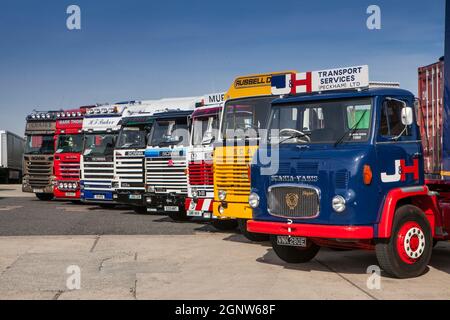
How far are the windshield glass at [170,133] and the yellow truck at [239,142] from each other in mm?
3731

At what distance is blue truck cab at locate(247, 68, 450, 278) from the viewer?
812cm

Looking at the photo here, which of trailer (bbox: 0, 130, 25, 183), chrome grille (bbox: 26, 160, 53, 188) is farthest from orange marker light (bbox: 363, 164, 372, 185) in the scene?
trailer (bbox: 0, 130, 25, 183)

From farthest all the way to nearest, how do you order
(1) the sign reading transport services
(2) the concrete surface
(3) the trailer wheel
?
(1) the sign reading transport services, (3) the trailer wheel, (2) the concrete surface

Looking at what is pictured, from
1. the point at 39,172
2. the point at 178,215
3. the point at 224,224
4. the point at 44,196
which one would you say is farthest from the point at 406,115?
the point at 44,196

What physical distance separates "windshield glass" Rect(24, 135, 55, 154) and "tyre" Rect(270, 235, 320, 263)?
15.6 metres

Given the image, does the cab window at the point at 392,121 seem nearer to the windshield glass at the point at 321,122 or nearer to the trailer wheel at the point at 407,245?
the windshield glass at the point at 321,122

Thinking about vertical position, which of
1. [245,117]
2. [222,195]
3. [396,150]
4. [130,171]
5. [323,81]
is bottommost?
[222,195]

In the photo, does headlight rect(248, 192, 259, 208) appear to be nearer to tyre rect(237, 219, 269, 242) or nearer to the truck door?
the truck door

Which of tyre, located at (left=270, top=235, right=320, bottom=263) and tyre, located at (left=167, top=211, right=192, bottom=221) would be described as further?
tyre, located at (left=167, top=211, right=192, bottom=221)

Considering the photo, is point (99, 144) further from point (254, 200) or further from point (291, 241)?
point (291, 241)

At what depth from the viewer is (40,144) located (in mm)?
23797

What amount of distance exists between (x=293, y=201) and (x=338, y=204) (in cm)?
76

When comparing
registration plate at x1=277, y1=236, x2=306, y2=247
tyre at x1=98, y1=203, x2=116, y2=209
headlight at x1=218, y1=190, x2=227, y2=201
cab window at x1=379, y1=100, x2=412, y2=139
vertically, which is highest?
cab window at x1=379, y1=100, x2=412, y2=139
